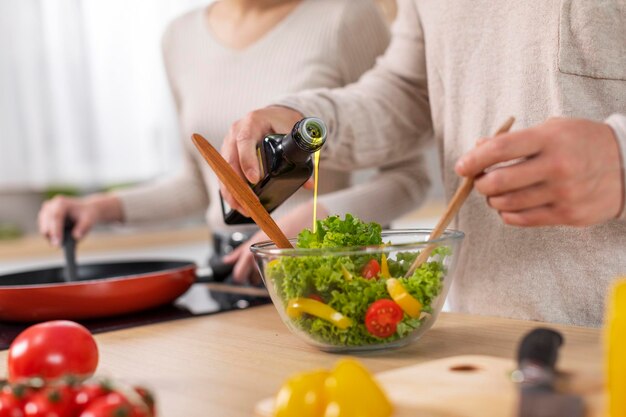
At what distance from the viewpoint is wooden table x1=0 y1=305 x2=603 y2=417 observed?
2.51 feet

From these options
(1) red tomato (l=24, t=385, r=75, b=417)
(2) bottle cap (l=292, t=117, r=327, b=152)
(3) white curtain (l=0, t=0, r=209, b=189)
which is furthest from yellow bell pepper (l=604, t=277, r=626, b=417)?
(3) white curtain (l=0, t=0, r=209, b=189)

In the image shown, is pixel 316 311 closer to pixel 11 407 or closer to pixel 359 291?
pixel 359 291

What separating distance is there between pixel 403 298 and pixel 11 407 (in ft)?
1.41

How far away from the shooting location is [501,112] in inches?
48.8

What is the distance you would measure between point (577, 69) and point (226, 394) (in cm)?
69

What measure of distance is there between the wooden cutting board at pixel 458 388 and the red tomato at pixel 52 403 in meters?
0.16

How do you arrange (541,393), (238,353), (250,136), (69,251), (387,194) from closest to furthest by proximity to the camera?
(541,393) → (238,353) → (250,136) → (69,251) → (387,194)

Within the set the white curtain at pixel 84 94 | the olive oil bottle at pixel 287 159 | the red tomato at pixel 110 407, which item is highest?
the white curtain at pixel 84 94

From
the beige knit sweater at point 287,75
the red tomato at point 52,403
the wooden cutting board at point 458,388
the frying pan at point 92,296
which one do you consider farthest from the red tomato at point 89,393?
the beige knit sweater at point 287,75

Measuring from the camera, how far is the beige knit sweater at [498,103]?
1.12 m

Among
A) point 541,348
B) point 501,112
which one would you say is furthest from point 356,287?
point 501,112

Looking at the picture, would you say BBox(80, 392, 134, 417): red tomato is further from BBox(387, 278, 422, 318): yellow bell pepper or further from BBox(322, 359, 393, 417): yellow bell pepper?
BBox(387, 278, 422, 318): yellow bell pepper

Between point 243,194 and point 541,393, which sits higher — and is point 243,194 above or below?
above

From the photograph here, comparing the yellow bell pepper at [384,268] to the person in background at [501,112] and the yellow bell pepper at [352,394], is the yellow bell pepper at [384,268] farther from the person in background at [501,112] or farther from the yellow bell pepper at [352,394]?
the yellow bell pepper at [352,394]
